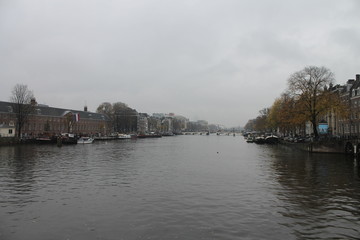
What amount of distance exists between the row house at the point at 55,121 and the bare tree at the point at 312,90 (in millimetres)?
77391

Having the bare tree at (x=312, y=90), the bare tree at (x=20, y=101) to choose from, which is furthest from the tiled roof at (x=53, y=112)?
the bare tree at (x=312, y=90)

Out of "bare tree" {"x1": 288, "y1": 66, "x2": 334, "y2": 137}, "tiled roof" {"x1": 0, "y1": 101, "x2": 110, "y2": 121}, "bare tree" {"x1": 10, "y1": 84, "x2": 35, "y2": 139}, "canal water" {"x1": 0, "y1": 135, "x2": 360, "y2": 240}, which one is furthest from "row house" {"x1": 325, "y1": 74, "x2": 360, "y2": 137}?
"tiled roof" {"x1": 0, "y1": 101, "x2": 110, "y2": 121}

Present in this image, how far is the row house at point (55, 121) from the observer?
109438 mm

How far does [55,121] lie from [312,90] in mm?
114174

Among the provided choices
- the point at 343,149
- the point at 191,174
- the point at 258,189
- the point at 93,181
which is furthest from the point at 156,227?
the point at 343,149

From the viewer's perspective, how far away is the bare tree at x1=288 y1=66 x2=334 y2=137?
58.1m

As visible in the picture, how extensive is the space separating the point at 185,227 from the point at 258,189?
10089 mm

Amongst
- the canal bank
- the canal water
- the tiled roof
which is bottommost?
the canal water

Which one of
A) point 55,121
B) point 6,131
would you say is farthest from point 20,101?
point 55,121

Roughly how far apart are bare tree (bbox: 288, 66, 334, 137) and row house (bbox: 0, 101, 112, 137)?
7739 cm

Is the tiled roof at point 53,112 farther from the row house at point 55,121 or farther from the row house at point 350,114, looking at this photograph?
the row house at point 350,114

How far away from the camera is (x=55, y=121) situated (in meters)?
136

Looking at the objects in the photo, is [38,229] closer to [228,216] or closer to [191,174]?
[228,216]

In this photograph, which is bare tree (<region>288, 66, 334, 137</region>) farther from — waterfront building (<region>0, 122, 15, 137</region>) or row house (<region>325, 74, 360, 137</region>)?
waterfront building (<region>0, 122, 15, 137</region>)
